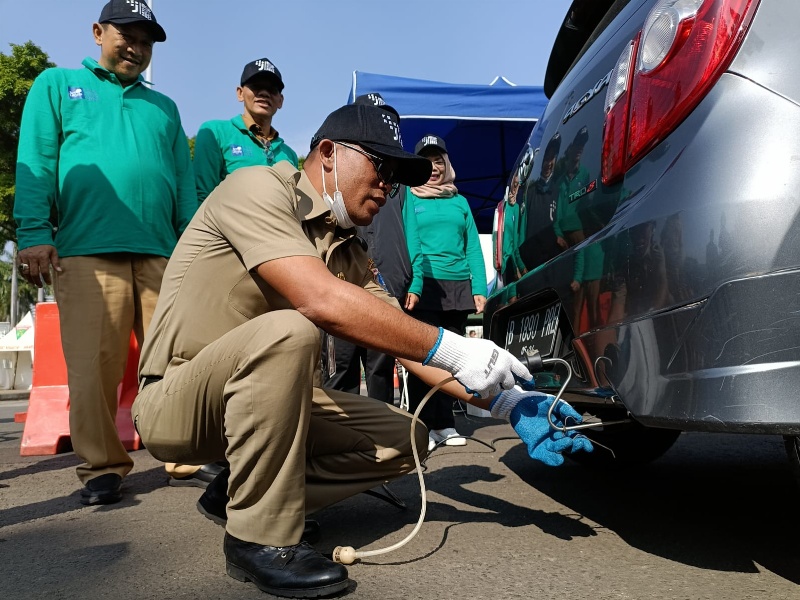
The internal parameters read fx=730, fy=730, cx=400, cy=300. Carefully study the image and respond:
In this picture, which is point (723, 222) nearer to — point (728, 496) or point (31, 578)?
point (728, 496)

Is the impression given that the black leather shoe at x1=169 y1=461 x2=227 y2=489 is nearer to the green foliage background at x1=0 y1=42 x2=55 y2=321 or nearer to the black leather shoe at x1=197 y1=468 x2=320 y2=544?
the black leather shoe at x1=197 y1=468 x2=320 y2=544

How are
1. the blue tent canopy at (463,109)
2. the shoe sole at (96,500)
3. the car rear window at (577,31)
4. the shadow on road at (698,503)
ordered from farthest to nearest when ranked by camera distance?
the blue tent canopy at (463,109), the shoe sole at (96,500), the car rear window at (577,31), the shadow on road at (698,503)

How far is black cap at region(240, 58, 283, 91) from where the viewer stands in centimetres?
373

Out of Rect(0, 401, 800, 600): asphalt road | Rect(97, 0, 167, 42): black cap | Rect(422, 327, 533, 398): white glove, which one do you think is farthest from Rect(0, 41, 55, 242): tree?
Rect(422, 327, 533, 398): white glove

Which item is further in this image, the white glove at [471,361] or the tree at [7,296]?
the tree at [7,296]

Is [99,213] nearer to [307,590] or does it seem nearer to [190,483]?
[190,483]

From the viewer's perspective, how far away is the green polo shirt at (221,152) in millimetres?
3654

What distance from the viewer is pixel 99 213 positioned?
2850 mm

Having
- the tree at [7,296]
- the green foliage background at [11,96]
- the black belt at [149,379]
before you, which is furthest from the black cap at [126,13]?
the tree at [7,296]

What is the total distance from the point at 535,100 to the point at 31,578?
258 inches

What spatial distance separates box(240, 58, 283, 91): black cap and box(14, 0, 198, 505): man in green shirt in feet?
A: 2.29

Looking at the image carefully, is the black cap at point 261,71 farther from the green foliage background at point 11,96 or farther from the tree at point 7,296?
the tree at point 7,296

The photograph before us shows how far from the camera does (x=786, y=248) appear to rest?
1337 mm

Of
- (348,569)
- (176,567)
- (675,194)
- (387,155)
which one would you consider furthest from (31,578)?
(675,194)
